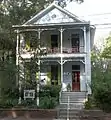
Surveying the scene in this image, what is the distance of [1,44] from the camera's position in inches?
1275

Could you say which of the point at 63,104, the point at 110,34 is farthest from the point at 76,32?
the point at 110,34

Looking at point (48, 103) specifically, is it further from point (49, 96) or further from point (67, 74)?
point (67, 74)

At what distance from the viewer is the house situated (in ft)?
98.3

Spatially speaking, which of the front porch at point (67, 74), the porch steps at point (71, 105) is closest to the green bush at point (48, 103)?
the porch steps at point (71, 105)

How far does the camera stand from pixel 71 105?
25.3 metres

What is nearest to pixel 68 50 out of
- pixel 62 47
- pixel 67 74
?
pixel 62 47

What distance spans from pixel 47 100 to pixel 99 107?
13.1 ft

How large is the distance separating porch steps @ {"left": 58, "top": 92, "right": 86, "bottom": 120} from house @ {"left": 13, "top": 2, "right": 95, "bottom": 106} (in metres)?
1.02

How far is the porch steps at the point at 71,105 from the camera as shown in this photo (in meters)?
21.8

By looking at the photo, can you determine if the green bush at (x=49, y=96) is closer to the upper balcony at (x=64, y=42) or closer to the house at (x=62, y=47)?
the house at (x=62, y=47)

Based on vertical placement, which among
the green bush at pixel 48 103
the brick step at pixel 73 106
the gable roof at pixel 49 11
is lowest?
the brick step at pixel 73 106

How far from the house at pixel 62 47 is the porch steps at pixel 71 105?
1.02m

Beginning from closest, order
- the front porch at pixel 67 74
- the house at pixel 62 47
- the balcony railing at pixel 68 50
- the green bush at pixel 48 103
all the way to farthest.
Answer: the green bush at pixel 48 103, the house at pixel 62 47, the balcony railing at pixel 68 50, the front porch at pixel 67 74

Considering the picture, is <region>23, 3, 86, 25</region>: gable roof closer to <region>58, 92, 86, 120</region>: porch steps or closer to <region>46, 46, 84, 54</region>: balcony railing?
<region>46, 46, 84, 54</region>: balcony railing
